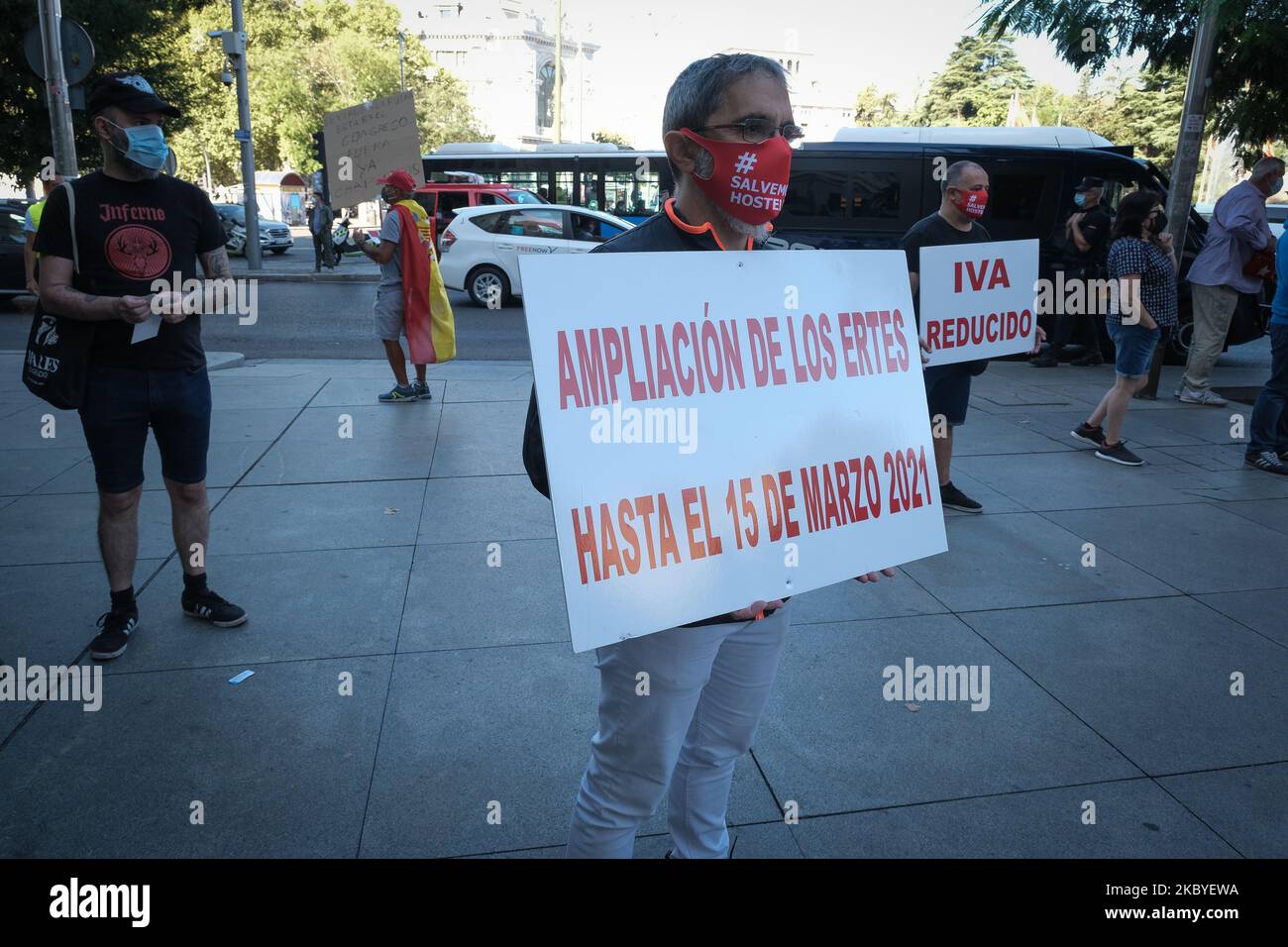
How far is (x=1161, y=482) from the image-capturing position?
5.91 m

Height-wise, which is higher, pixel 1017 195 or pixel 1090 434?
pixel 1017 195

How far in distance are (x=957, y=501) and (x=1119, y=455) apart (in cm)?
187

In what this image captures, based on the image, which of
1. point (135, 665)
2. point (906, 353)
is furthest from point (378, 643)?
point (906, 353)

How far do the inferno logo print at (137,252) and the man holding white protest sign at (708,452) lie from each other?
7.14ft

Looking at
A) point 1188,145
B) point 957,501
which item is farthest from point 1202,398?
point 957,501

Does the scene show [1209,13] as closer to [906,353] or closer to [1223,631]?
[1223,631]

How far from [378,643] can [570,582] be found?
2135mm

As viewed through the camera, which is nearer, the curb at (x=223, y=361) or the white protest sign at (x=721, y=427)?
the white protest sign at (x=721, y=427)

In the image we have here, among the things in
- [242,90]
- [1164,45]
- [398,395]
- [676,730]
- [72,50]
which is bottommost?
[398,395]

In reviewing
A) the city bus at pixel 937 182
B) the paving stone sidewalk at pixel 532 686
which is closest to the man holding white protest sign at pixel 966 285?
the paving stone sidewalk at pixel 532 686

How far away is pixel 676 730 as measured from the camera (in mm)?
1909

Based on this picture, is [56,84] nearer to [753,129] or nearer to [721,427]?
[753,129]

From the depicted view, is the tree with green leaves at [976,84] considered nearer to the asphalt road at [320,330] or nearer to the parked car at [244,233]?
the parked car at [244,233]

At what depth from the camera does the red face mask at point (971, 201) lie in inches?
187
